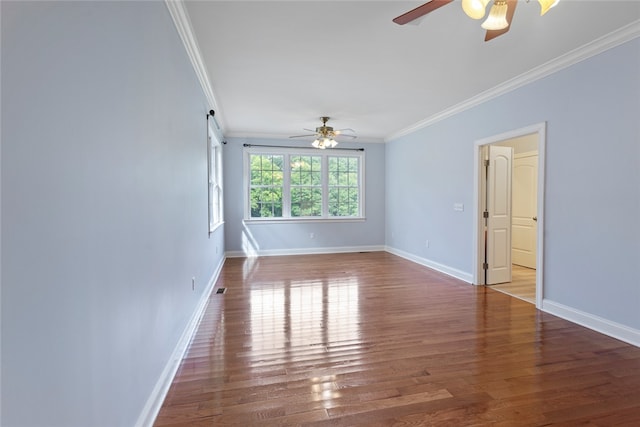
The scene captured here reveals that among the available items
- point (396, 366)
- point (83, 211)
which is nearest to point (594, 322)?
point (396, 366)

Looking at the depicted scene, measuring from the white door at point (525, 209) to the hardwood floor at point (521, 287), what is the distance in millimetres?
561

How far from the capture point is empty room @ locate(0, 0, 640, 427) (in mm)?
853

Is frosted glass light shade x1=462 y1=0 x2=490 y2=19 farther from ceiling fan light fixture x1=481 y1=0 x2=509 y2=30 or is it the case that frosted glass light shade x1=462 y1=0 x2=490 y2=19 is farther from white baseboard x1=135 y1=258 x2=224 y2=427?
white baseboard x1=135 y1=258 x2=224 y2=427

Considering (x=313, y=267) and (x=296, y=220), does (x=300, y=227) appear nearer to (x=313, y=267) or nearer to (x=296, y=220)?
(x=296, y=220)

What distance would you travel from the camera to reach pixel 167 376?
1.94 m

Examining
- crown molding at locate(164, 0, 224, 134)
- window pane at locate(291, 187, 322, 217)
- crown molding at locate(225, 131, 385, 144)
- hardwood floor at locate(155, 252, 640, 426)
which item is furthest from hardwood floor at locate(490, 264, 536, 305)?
crown molding at locate(164, 0, 224, 134)

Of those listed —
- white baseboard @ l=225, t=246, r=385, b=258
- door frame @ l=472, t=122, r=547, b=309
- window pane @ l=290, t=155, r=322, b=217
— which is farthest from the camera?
window pane @ l=290, t=155, r=322, b=217

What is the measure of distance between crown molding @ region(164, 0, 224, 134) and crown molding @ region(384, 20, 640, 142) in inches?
136

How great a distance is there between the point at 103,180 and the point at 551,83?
402 cm

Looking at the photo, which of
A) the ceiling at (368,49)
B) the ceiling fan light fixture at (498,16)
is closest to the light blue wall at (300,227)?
the ceiling at (368,49)

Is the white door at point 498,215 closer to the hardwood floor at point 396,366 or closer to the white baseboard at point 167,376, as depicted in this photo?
the hardwood floor at point 396,366

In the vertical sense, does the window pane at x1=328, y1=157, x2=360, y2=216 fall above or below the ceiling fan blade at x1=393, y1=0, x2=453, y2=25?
below

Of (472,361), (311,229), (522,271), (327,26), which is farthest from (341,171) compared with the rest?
(472,361)

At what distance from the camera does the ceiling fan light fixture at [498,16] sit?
1.74m
